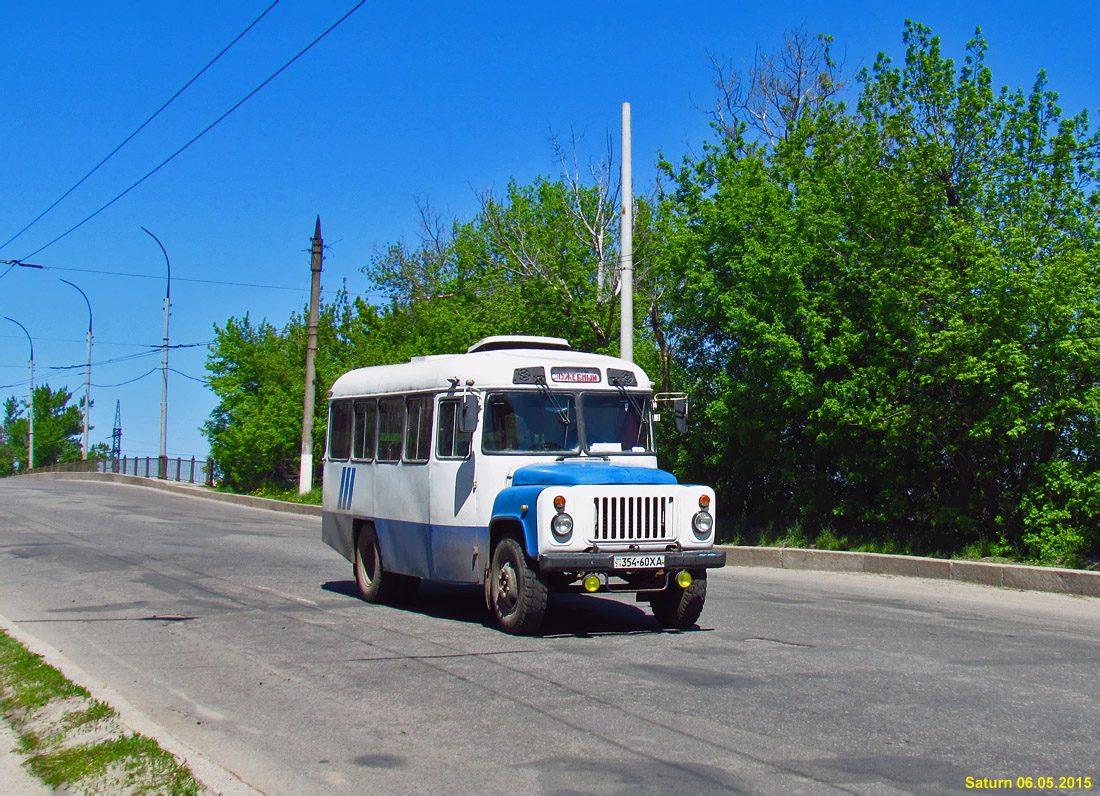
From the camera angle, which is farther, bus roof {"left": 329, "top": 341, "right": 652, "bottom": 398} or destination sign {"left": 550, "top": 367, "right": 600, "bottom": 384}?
destination sign {"left": 550, "top": 367, "right": 600, "bottom": 384}

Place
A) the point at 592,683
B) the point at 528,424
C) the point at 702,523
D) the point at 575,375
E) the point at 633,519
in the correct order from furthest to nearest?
the point at 575,375 < the point at 528,424 < the point at 702,523 < the point at 633,519 < the point at 592,683

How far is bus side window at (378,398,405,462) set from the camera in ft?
40.4

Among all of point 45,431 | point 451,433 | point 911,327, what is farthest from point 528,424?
point 45,431

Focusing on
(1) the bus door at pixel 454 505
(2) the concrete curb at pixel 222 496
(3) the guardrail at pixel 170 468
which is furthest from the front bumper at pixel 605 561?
(3) the guardrail at pixel 170 468

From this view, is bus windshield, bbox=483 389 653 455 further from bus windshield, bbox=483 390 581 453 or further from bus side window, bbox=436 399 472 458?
bus side window, bbox=436 399 472 458

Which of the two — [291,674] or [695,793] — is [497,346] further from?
[695,793]

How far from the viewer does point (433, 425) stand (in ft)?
37.7

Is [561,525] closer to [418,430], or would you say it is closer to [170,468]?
[418,430]

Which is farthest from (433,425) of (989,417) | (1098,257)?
(1098,257)

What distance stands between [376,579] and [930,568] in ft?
29.1

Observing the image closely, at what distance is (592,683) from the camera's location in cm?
784

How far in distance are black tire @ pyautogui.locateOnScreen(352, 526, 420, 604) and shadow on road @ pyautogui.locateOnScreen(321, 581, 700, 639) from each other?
0.55 feet

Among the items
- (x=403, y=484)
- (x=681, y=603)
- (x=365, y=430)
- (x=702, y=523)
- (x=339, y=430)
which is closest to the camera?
(x=702, y=523)

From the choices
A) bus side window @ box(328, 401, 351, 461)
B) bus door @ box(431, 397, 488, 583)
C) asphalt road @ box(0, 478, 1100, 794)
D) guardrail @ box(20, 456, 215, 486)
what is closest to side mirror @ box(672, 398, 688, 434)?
asphalt road @ box(0, 478, 1100, 794)
